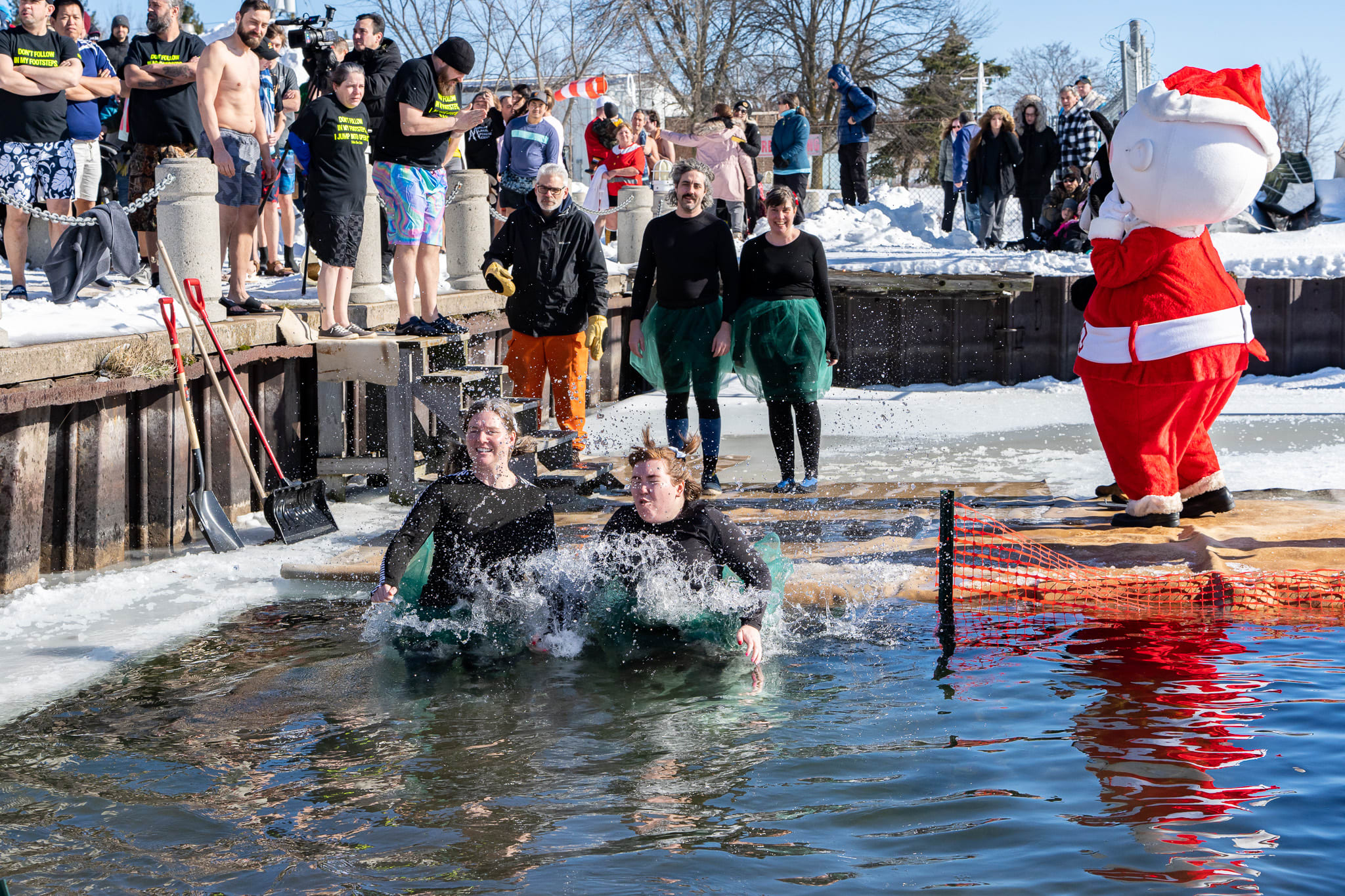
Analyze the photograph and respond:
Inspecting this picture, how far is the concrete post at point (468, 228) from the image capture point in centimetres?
1199

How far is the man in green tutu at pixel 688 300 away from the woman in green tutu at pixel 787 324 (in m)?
0.12

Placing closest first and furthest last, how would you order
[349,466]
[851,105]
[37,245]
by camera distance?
[349,466], [37,245], [851,105]

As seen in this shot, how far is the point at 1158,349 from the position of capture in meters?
7.08

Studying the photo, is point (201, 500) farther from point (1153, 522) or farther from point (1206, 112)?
point (1206, 112)

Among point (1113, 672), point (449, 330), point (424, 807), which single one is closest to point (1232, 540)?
point (1113, 672)

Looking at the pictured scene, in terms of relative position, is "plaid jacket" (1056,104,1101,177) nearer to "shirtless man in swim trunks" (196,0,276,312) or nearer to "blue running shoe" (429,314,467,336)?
"blue running shoe" (429,314,467,336)

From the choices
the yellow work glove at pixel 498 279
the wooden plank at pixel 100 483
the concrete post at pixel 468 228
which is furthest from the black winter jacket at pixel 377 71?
the wooden plank at pixel 100 483

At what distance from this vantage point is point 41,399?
6805 mm

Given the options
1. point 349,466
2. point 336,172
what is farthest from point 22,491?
point 336,172

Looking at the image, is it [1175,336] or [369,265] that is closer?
[1175,336]

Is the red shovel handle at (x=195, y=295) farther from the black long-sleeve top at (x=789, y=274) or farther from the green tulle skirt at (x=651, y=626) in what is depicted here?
the green tulle skirt at (x=651, y=626)

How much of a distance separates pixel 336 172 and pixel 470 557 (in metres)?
4.08

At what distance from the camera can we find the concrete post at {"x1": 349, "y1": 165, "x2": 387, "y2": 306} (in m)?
10.5

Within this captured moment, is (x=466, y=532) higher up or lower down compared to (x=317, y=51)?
lower down
